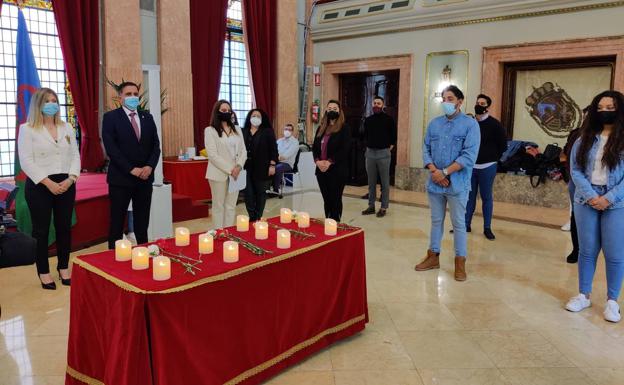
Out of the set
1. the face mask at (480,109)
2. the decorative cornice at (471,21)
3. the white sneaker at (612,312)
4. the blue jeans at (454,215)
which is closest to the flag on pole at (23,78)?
the blue jeans at (454,215)

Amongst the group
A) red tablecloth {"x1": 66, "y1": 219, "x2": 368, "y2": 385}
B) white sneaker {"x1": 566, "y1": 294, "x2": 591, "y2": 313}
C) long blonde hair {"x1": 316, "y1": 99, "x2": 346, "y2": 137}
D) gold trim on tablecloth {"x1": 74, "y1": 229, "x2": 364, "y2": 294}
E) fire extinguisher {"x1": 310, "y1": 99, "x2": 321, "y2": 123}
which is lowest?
white sneaker {"x1": 566, "y1": 294, "x2": 591, "y2": 313}

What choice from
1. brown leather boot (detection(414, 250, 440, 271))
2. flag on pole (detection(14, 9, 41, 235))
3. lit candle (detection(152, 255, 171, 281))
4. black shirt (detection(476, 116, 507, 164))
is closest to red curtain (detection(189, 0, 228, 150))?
flag on pole (detection(14, 9, 41, 235))

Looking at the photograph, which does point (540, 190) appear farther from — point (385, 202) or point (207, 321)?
point (207, 321)

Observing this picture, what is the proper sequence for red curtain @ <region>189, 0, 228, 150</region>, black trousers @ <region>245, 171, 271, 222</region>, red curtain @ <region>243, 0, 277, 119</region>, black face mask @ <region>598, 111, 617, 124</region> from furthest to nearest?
red curtain @ <region>243, 0, 277, 119</region> → red curtain @ <region>189, 0, 228, 150</region> → black trousers @ <region>245, 171, 271, 222</region> → black face mask @ <region>598, 111, 617, 124</region>

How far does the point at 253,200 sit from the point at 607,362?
3489 mm

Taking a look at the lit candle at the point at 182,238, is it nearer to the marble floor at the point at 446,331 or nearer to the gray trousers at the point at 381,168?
the marble floor at the point at 446,331

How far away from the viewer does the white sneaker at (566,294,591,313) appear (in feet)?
11.7

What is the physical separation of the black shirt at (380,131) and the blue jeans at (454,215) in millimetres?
2528

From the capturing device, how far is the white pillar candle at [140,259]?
228cm

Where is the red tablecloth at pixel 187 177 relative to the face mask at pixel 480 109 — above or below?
below

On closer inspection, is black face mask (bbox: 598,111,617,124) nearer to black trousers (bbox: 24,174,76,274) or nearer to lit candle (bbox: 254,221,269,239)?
lit candle (bbox: 254,221,269,239)

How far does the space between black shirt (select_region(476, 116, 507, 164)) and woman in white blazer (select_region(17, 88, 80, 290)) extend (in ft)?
12.8

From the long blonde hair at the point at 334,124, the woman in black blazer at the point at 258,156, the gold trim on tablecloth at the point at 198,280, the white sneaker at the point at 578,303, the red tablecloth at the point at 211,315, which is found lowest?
the white sneaker at the point at 578,303

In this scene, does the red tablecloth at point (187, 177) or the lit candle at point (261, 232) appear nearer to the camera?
the lit candle at point (261, 232)
